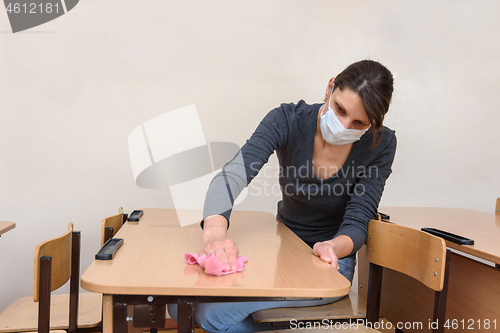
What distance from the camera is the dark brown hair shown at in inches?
40.2

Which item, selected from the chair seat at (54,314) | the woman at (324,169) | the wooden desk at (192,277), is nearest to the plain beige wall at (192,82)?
the chair seat at (54,314)

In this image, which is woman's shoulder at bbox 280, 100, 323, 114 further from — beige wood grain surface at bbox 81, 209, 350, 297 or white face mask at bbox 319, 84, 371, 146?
beige wood grain surface at bbox 81, 209, 350, 297

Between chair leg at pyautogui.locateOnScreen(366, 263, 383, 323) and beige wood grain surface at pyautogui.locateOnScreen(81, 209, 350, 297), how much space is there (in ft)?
0.95

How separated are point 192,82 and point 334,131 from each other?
117 centimetres

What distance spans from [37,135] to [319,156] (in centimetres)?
156

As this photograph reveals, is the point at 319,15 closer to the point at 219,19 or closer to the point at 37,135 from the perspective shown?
the point at 219,19

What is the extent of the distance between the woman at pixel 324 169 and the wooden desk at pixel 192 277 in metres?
0.11

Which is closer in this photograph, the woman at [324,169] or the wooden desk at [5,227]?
the woman at [324,169]

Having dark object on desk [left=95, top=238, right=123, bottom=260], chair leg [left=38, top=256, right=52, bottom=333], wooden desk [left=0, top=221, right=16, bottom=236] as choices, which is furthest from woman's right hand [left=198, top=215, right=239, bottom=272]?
wooden desk [left=0, top=221, right=16, bottom=236]

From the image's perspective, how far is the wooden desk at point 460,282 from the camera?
1146 mm

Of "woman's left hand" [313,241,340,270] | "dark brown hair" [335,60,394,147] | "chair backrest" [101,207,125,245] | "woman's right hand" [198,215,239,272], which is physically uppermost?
"dark brown hair" [335,60,394,147]

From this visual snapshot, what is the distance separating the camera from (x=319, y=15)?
2197mm

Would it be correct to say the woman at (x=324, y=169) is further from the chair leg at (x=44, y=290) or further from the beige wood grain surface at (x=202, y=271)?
the chair leg at (x=44, y=290)

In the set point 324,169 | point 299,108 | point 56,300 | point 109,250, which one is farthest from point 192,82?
point 109,250
